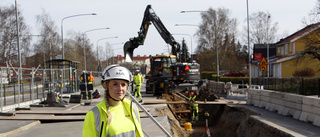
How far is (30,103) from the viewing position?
1628 centimetres

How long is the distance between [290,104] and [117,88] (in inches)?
404

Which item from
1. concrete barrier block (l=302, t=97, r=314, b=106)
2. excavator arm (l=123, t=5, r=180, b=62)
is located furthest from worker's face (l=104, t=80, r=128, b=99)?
excavator arm (l=123, t=5, r=180, b=62)

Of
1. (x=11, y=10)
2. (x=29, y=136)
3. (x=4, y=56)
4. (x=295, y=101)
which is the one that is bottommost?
(x=29, y=136)

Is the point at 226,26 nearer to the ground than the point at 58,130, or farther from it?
farther from it

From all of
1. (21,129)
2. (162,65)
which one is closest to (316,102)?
(21,129)

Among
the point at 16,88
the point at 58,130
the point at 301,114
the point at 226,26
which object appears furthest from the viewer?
the point at 226,26

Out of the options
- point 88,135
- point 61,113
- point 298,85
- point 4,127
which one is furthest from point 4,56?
point 88,135

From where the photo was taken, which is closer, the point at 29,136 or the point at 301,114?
the point at 29,136

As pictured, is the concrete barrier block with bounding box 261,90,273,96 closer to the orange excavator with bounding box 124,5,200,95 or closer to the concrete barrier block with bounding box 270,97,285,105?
the concrete barrier block with bounding box 270,97,285,105

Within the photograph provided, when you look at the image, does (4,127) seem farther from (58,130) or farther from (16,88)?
(16,88)

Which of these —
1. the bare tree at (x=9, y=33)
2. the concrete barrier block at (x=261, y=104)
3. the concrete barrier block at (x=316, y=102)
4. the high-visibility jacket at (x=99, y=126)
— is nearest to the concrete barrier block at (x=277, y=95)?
the concrete barrier block at (x=261, y=104)

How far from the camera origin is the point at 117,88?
2791mm

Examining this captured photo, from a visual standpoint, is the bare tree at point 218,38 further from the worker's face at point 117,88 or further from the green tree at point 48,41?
the worker's face at point 117,88

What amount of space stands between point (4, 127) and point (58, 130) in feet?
5.79
